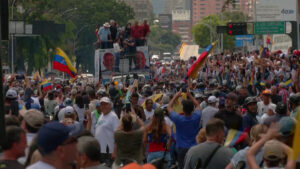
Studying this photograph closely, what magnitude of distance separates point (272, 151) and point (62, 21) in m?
69.6

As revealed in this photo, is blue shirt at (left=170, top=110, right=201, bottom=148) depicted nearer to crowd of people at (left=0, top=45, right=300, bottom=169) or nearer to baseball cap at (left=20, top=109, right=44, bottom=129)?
crowd of people at (left=0, top=45, right=300, bottom=169)

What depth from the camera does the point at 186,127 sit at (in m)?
11.0

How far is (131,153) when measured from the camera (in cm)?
932

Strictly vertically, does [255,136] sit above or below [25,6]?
below

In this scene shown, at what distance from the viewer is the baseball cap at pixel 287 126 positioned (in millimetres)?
6613

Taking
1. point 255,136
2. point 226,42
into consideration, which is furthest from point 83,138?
point 226,42

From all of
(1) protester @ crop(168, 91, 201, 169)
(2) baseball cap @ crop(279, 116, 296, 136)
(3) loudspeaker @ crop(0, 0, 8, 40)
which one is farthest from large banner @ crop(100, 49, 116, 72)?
(2) baseball cap @ crop(279, 116, 296, 136)

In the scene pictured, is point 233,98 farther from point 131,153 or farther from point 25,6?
point 25,6

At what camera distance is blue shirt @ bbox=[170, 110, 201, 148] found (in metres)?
11.0

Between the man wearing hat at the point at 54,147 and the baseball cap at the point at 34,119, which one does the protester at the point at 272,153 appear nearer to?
the man wearing hat at the point at 54,147

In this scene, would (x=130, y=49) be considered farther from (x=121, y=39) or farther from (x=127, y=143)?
(x=127, y=143)

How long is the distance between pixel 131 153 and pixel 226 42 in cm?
11705

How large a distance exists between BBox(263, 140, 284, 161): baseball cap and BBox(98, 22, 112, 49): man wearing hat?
19466 mm

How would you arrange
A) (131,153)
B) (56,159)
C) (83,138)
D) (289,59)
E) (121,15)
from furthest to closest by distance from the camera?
(121,15) < (289,59) < (131,153) < (83,138) < (56,159)
